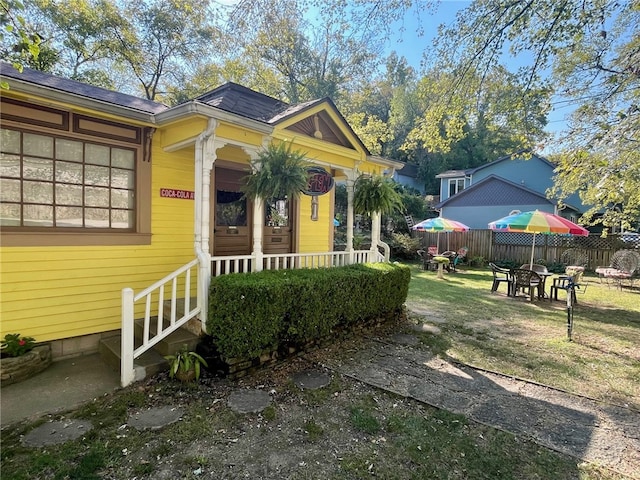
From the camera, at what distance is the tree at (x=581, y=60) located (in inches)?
193

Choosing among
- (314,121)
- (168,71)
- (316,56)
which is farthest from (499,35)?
(316,56)

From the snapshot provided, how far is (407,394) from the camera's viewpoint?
3.64 metres

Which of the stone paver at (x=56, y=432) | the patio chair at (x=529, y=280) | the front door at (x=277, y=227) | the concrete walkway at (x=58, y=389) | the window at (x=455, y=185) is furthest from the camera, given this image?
the window at (x=455, y=185)

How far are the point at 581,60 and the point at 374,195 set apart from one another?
5015 mm

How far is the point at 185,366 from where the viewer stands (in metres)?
3.66

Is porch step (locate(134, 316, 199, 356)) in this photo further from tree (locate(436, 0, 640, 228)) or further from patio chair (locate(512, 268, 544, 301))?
patio chair (locate(512, 268, 544, 301))

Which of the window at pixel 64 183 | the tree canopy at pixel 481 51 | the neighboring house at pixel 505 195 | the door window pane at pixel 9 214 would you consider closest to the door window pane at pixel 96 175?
the window at pixel 64 183

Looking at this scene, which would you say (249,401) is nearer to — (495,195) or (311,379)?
(311,379)

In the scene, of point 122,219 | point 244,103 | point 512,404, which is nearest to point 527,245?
point 512,404

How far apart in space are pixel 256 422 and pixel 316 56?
72.0 ft

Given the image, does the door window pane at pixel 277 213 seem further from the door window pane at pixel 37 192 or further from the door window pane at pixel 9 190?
the door window pane at pixel 9 190

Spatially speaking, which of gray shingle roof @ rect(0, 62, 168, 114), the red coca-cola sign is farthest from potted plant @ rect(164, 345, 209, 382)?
gray shingle roof @ rect(0, 62, 168, 114)

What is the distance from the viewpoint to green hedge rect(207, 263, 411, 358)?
12.6 ft

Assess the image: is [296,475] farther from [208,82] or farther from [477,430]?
[208,82]
